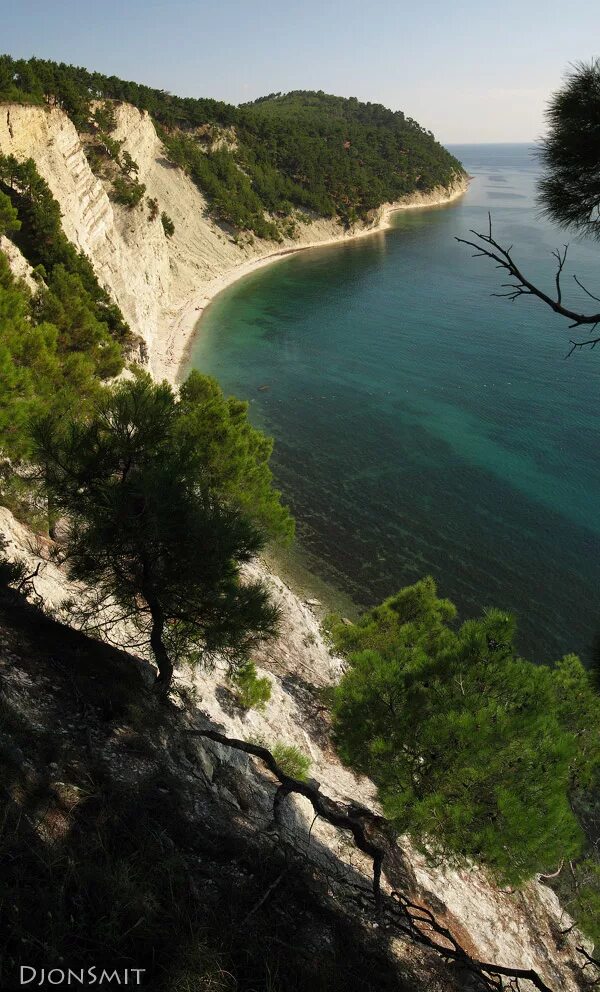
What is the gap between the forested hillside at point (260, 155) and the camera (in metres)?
54.8

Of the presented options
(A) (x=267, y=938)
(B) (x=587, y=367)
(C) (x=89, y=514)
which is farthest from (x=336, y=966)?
(B) (x=587, y=367)

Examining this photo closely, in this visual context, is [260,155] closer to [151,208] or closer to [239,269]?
[239,269]

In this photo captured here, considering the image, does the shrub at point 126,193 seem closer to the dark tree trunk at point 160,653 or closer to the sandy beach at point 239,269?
the sandy beach at point 239,269

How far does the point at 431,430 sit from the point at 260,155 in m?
84.0

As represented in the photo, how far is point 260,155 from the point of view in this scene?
96.8 m

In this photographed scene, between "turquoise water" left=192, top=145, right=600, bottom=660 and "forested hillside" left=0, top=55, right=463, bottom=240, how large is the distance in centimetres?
1910

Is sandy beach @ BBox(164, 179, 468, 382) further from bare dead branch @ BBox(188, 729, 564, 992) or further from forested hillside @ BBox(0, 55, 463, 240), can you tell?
bare dead branch @ BBox(188, 729, 564, 992)

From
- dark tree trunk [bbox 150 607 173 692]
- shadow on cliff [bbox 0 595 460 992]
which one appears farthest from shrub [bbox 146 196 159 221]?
shadow on cliff [bbox 0 595 460 992]

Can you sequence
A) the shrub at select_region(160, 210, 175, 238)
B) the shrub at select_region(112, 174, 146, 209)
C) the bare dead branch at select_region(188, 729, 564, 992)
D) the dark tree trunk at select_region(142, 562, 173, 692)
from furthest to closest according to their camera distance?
the shrub at select_region(160, 210, 175, 238), the shrub at select_region(112, 174, 146, 209), the dark tree trunk at select_region(142, 562, 173, 692), the bare dead branch at select_region(188, 729, 564, 992)

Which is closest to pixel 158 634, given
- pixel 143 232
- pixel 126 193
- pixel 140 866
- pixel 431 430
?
pixel 140 866

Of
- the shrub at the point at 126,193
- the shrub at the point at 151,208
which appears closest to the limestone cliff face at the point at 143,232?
the shrub at the point at 151,208

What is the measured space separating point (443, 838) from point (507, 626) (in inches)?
152

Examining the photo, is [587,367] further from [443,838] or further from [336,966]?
[336,966]

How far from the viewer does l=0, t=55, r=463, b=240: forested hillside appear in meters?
54.8
